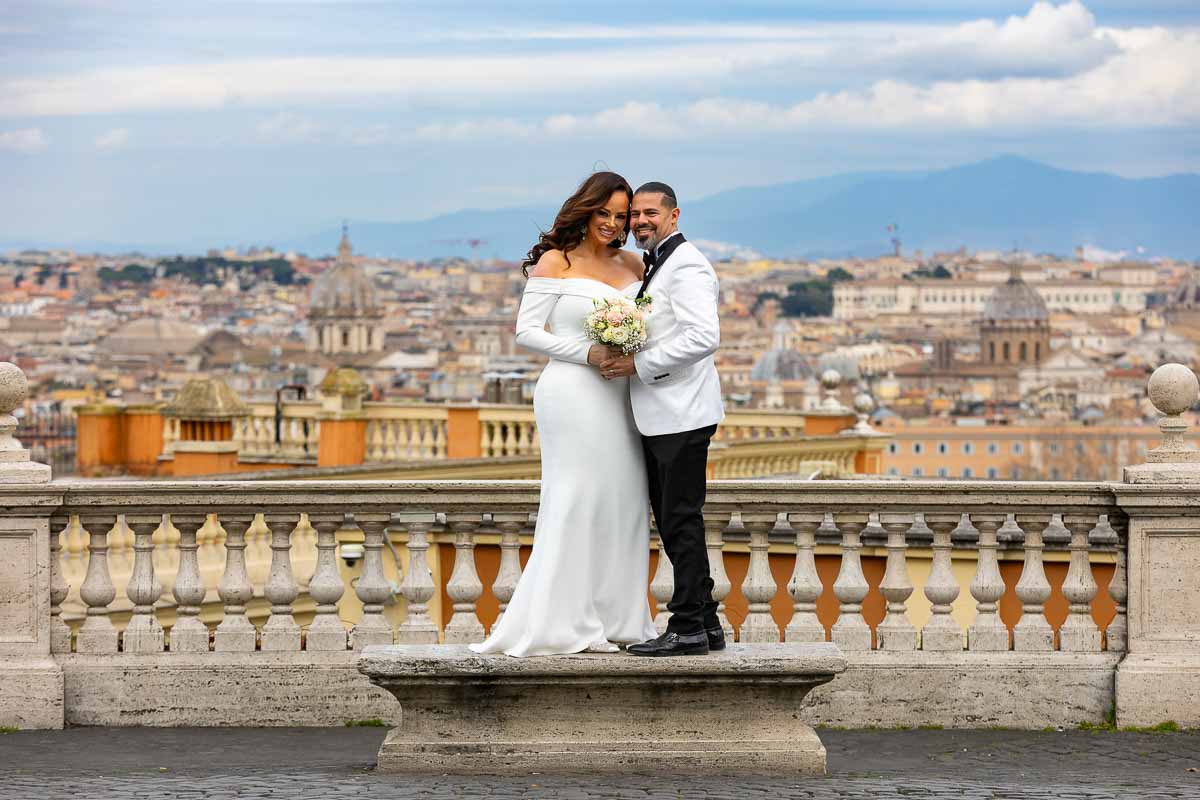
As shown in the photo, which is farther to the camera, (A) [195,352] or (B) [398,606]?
(A) [195,352]

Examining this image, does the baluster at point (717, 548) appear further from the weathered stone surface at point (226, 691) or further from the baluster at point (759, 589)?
the weathered stone surface at point (226, 691)

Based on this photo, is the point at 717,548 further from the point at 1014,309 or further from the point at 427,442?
the point at 1014,309

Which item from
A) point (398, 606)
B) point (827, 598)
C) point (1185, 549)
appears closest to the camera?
point (1185, 549)

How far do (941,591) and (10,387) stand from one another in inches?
130

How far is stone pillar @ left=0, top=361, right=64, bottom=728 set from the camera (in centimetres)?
757

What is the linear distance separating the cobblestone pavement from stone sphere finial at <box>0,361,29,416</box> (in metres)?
1.14

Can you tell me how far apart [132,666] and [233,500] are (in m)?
0.68

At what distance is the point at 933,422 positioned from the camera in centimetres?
12162

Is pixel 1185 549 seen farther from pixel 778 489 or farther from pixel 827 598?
pixel 827 598

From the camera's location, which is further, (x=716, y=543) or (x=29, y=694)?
(x=716, y=543)

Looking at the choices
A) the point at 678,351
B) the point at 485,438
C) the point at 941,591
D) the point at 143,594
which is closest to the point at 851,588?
the point at 941,591

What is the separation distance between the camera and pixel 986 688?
7.66 m

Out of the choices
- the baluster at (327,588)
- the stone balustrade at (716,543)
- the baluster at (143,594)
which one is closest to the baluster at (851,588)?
the stone balustrade at (716,543)

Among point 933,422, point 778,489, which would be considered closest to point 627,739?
point 778,489
